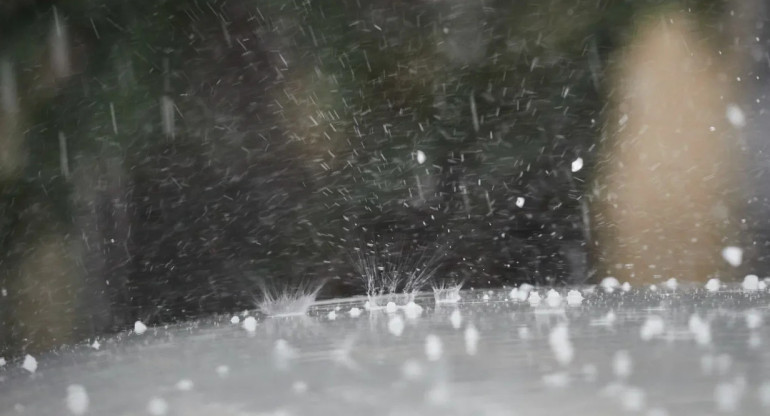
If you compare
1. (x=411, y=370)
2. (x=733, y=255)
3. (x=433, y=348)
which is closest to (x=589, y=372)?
(x=411, y=370)

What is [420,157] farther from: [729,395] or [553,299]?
[729,395]

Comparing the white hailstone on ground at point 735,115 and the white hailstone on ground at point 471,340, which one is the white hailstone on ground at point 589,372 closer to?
the white hailstone on ground at point 471,340

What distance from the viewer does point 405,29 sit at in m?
4.54

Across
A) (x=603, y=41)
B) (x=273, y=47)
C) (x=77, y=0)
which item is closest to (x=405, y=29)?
(x=273, y=47)

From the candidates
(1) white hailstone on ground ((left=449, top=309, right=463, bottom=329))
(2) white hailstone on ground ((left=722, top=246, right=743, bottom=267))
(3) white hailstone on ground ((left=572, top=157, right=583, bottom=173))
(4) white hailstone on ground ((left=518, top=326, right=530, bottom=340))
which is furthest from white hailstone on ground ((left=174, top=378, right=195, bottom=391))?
(2) white hailstone on ground ((left=722, top=246, right=743, bottom=267))

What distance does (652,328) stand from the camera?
2.04m

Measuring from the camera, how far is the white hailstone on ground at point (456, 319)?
2398 millimetres

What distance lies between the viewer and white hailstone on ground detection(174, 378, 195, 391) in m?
1.54

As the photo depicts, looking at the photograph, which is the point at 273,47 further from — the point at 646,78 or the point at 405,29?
the point at 646,78

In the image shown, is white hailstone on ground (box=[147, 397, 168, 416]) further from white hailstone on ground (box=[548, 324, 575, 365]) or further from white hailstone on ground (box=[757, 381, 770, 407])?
white hailstone on ground (box=[757, 381, 770, 407])

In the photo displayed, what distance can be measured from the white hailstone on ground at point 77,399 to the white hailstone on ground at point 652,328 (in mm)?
1202

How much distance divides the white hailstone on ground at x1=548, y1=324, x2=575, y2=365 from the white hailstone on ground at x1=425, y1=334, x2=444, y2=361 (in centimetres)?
25

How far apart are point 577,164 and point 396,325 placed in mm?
2405

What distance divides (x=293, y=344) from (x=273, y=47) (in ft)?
8.99
